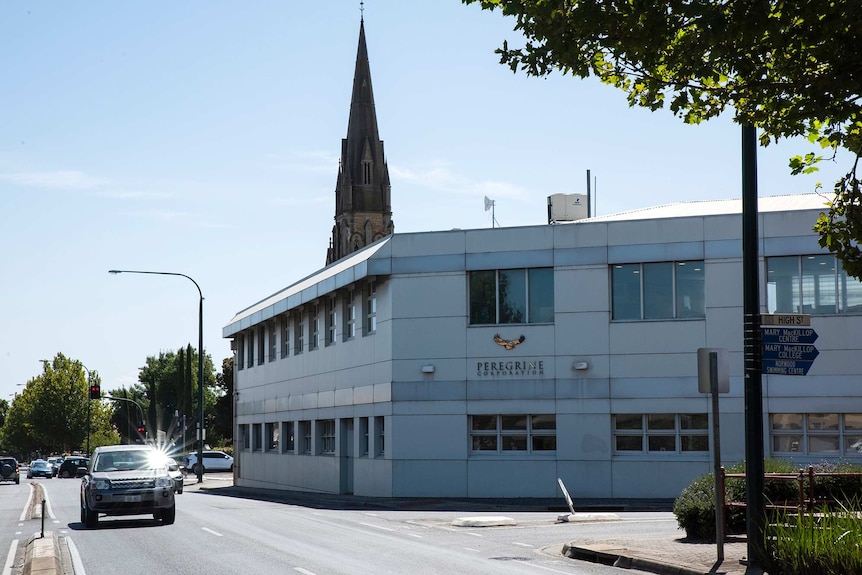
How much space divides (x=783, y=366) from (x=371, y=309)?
2440 centimetres

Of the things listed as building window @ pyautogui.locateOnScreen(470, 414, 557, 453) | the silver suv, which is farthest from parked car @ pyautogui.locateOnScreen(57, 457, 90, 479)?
the silver suv

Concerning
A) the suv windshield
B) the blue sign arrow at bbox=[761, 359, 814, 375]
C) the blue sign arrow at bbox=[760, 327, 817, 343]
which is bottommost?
the suv windshield

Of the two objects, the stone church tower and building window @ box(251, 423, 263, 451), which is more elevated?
the stone church tower

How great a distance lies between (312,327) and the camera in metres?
45.5

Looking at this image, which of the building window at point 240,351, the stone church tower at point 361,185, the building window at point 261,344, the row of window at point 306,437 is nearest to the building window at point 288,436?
the row of window at point 306,437

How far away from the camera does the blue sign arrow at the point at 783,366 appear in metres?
14.2

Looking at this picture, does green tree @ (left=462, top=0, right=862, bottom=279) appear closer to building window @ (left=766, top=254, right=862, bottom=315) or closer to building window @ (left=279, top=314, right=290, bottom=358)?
building window @ (left=766, top=254, right=862, bottom=315)

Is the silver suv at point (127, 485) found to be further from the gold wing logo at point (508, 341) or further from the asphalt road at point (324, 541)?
the gold wing logo at point (508, 341)

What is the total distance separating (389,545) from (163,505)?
687 cm

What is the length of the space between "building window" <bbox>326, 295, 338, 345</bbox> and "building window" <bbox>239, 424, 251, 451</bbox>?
49.5ft

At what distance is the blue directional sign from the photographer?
14.3 m

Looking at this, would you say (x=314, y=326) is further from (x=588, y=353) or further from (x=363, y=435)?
(x=588, y=353)

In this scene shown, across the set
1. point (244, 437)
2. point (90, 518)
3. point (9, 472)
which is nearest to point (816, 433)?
point (90, 518)

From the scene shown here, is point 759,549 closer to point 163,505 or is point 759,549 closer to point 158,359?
point 163,505
